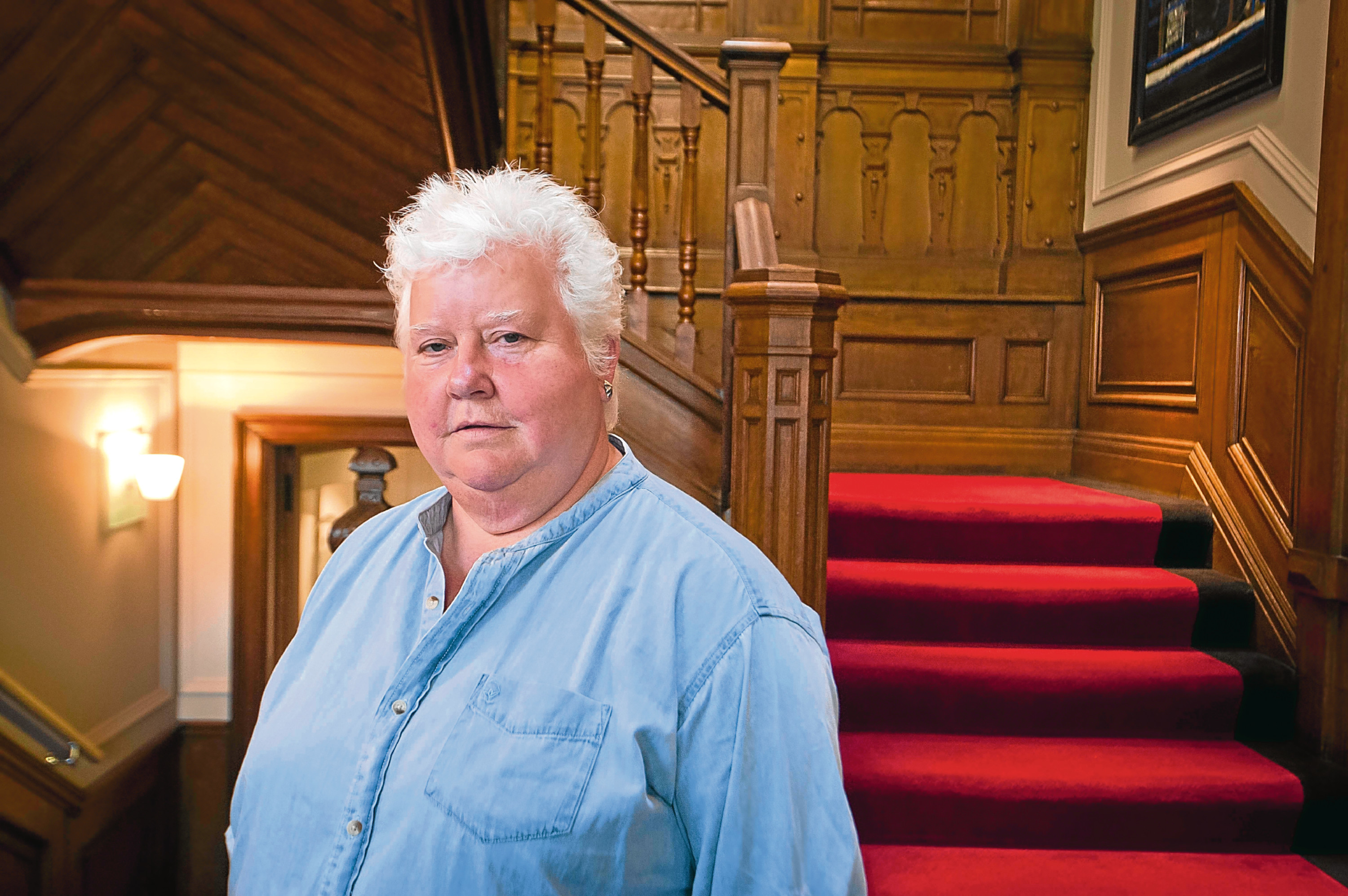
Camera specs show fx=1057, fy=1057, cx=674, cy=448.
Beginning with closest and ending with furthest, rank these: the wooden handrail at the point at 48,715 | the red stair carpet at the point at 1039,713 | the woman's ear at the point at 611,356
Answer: the woman's ear at the point at 611,356
the red stair carpet at the point at 1039,713
the wooden handrail at the point at 48,715

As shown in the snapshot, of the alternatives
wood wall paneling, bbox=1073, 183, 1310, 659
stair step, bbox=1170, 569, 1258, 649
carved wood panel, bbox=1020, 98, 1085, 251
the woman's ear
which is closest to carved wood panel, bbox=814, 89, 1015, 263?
carved wood panel, bbox=1020, 98, 1085, 251

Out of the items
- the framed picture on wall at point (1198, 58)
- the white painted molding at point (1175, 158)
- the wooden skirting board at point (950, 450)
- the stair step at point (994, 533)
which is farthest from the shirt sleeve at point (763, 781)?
the wooden skirting board at point (950, 450)

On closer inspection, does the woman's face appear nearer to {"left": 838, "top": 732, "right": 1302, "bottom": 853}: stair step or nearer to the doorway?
{"left": 838, "top": 732, "right": 1302, "bottom": 853}: stair step

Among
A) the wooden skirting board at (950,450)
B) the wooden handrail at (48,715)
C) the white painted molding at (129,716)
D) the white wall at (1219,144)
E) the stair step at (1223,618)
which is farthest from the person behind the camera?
the wooden skirting board at (950,450)

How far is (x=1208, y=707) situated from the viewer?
2.77 metres

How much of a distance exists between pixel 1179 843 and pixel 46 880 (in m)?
3.34

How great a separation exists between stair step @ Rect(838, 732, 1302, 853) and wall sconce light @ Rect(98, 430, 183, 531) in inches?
109

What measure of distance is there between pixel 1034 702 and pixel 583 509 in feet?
6.93

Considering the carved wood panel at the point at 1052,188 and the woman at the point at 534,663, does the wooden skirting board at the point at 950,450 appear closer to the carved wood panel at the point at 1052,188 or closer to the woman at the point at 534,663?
the carved wood panel at the point at 1052,188

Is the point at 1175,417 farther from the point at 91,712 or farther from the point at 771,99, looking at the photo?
the point at 91,712

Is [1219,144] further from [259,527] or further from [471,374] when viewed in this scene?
[259,527]

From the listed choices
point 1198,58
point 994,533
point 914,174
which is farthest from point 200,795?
point 1198,58

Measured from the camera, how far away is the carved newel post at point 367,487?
→ 14.0 feet

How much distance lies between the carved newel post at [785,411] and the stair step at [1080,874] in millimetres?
610
